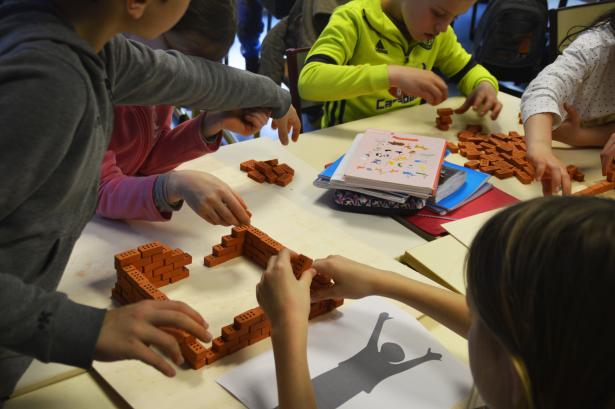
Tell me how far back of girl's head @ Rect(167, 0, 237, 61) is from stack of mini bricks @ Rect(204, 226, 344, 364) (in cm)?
40

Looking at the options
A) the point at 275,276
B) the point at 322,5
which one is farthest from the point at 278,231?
the point at 322,5

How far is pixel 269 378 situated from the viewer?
33.3 inches

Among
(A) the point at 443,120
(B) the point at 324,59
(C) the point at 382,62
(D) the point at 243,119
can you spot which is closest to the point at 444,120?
(A) the point at 443,120

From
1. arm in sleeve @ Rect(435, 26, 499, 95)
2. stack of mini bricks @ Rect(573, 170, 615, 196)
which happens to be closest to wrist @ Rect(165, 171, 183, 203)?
stack of mini bricks @ Rect(573, 170, 615, 196)

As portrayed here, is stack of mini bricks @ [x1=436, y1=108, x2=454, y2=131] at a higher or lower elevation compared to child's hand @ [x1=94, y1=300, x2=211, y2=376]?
lower

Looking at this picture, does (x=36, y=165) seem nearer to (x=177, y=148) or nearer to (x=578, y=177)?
(x=177, y=148)

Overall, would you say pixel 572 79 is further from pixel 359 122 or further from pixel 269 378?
pixel 269 378

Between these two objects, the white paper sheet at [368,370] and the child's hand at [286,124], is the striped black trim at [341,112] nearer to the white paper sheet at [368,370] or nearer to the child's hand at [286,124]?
the child's hand at [286,124]

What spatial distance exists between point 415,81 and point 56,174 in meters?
1.23

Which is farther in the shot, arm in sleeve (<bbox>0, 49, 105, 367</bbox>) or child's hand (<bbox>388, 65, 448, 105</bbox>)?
child's hand (<bbox>388, 65, 448, 105</bbox>)

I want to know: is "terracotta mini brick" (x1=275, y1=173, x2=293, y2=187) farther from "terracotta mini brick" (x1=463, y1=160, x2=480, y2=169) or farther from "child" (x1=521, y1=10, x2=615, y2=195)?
"child" (x1=521, y1=10, x2=615, y2=195)

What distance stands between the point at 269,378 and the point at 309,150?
0.84 meters

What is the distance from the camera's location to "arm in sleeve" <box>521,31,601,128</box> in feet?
5.23

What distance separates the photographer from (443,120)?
5.76ft
